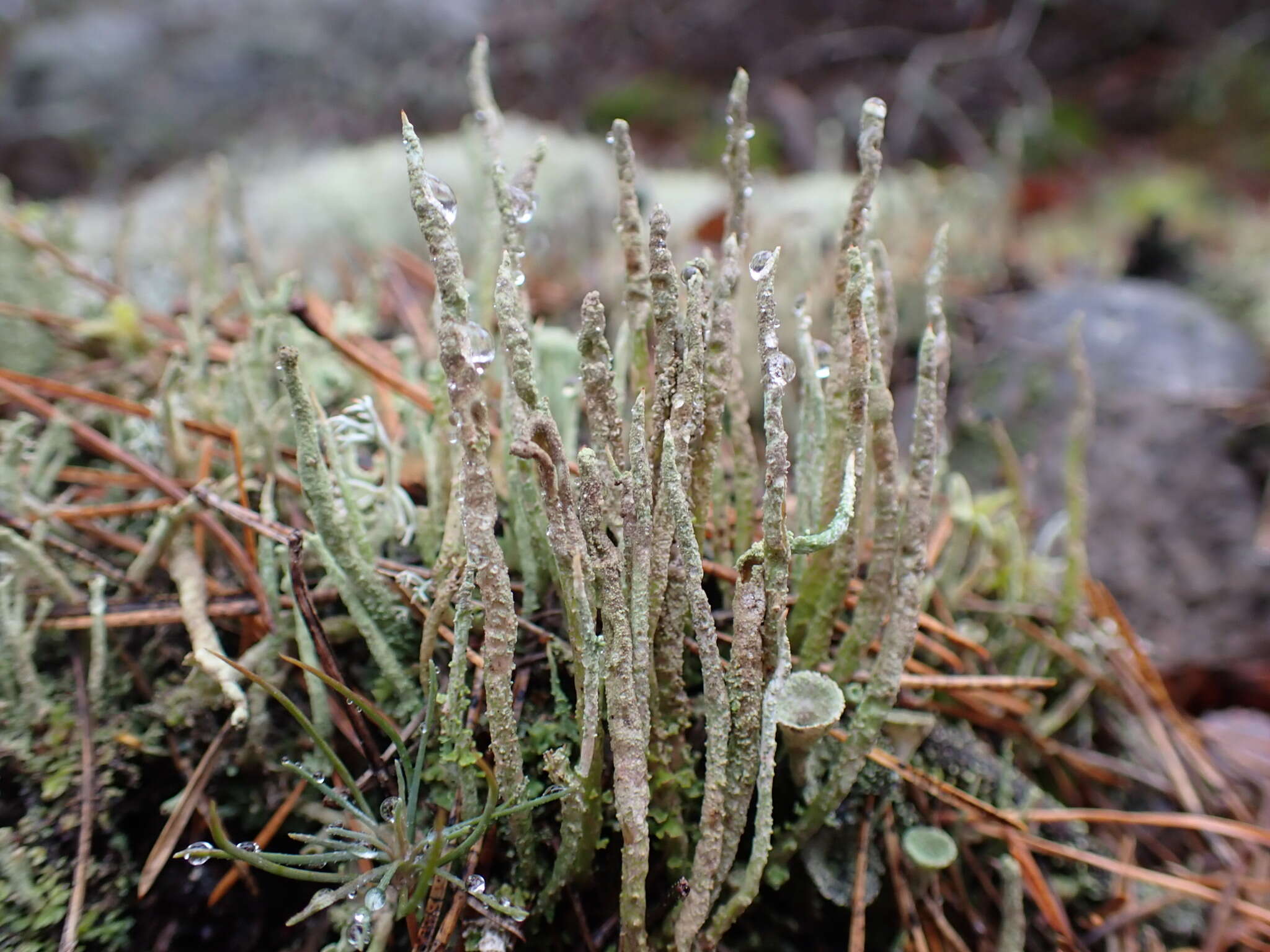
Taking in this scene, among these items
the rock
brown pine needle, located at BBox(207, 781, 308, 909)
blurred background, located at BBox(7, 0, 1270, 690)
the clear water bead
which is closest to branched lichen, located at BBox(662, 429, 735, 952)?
the clear water bead

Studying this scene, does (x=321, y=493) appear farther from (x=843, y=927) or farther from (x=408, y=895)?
(x=843, y=927)

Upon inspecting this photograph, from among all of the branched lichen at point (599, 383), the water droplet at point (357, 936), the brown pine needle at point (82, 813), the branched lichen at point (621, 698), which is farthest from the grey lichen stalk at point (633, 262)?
the brown pine needle at point (82, 813)

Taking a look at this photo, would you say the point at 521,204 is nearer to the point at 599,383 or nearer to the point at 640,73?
→ the point at 599,383

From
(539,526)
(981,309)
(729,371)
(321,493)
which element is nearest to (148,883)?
(321,493)

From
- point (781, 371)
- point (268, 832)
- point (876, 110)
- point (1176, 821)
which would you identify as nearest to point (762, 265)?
point (781, 371)

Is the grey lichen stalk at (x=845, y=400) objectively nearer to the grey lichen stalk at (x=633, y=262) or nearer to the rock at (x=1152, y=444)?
the grey lichen stalk at (x=633, y=262)

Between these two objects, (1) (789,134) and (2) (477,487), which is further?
(1) (789,134)
